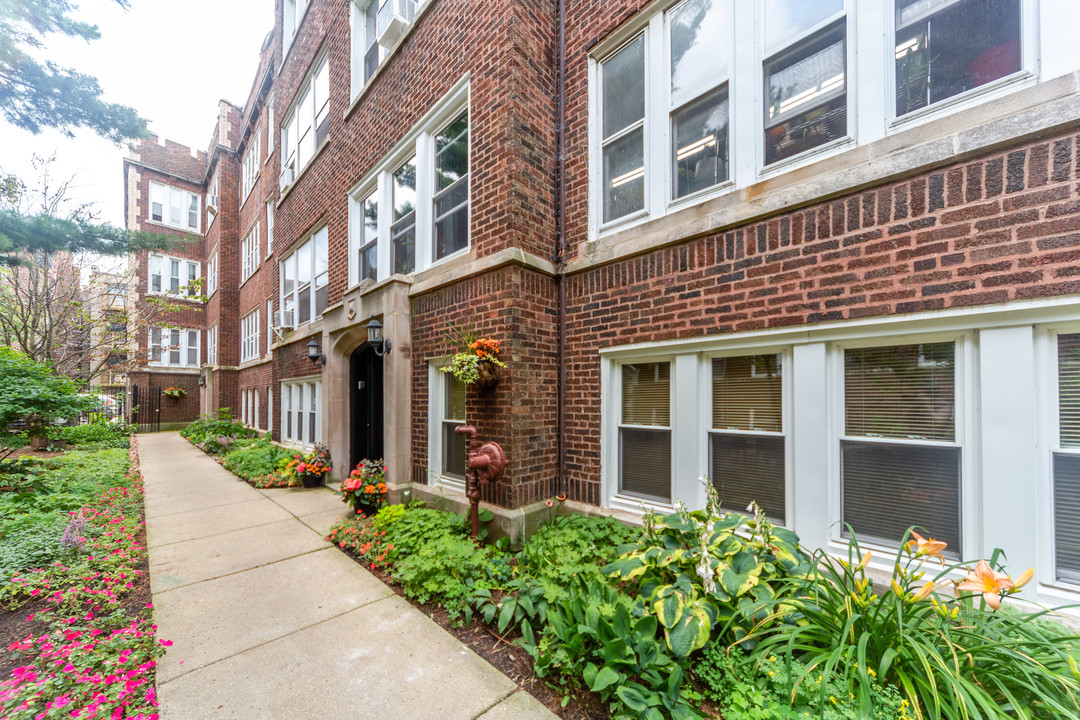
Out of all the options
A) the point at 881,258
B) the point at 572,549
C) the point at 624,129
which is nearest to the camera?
the point at 881,258

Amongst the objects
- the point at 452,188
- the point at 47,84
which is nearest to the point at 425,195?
the point at 452,188

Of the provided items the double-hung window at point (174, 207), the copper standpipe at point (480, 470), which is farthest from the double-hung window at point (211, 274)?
the copper standpipe at point (480, 470)

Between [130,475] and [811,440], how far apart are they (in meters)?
10.9

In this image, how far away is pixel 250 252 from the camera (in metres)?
14.3

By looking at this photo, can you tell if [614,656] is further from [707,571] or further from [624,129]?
[624,129]

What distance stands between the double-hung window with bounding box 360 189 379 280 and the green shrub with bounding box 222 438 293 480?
418 cm

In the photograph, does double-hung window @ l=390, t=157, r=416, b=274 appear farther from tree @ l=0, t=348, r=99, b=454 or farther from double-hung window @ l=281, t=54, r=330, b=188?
tree @ l=0, t=348, r=99, b=454

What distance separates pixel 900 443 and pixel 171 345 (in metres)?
24.2

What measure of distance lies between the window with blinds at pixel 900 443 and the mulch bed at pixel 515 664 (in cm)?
220

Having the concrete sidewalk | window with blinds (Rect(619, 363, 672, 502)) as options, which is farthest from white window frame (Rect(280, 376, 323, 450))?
window with blinds (Rect(619, 363, 672, 502))

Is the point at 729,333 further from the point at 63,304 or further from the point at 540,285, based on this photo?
the point at 63,304

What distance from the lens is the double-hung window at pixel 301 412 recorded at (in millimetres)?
8141

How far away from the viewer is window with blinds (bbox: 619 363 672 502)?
12.1 ft

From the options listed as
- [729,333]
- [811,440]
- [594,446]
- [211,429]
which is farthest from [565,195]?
[211,429]
